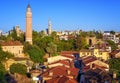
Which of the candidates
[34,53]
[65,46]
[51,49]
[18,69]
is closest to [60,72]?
[18,69]

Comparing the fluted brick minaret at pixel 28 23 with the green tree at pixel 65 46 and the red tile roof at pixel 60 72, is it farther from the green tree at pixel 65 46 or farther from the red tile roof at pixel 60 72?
the red tile roof at pixel 60 72

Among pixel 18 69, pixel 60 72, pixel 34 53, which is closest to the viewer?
pixel 60 72

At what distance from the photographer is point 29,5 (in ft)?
160

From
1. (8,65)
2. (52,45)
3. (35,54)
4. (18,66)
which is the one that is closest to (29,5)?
(52,45)

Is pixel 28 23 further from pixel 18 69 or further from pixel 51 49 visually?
pixel 18 69

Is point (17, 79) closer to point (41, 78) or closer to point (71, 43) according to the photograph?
point (41, 78)

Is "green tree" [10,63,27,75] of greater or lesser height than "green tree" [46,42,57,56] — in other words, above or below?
below

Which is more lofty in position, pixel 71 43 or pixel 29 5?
pixel 29 5

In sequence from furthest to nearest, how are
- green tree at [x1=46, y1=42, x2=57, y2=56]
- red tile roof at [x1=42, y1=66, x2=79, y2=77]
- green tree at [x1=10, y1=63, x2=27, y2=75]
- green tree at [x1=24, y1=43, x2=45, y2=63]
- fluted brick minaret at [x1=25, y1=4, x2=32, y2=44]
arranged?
fluted brick minaret at [x1=25, y1=4, x2=32, y2=44] < green tree at [x1=46, y1=42, x2=57, y2=56] < green tree at [x1=24, y1=43, x2=45, y2=63] < green tree at [x1=10, y1=63, x2=27, y2=75] < red tile roof at [x1=42, y1=66, x2=79, y2=77]

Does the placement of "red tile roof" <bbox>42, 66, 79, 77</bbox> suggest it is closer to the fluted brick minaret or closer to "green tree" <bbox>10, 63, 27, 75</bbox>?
"green tree" <bbox>10, 63, 27, 75</bbox>

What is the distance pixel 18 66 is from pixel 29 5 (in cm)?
1866

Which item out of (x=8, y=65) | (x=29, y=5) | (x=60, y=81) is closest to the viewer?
(x=60, y=81)

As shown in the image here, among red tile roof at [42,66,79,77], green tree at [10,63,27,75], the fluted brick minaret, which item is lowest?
green tree at [10,63,27,75]

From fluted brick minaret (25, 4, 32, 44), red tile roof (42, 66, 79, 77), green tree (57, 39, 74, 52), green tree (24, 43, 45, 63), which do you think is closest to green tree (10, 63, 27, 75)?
red tile roof (42, 66, 79, 77)
